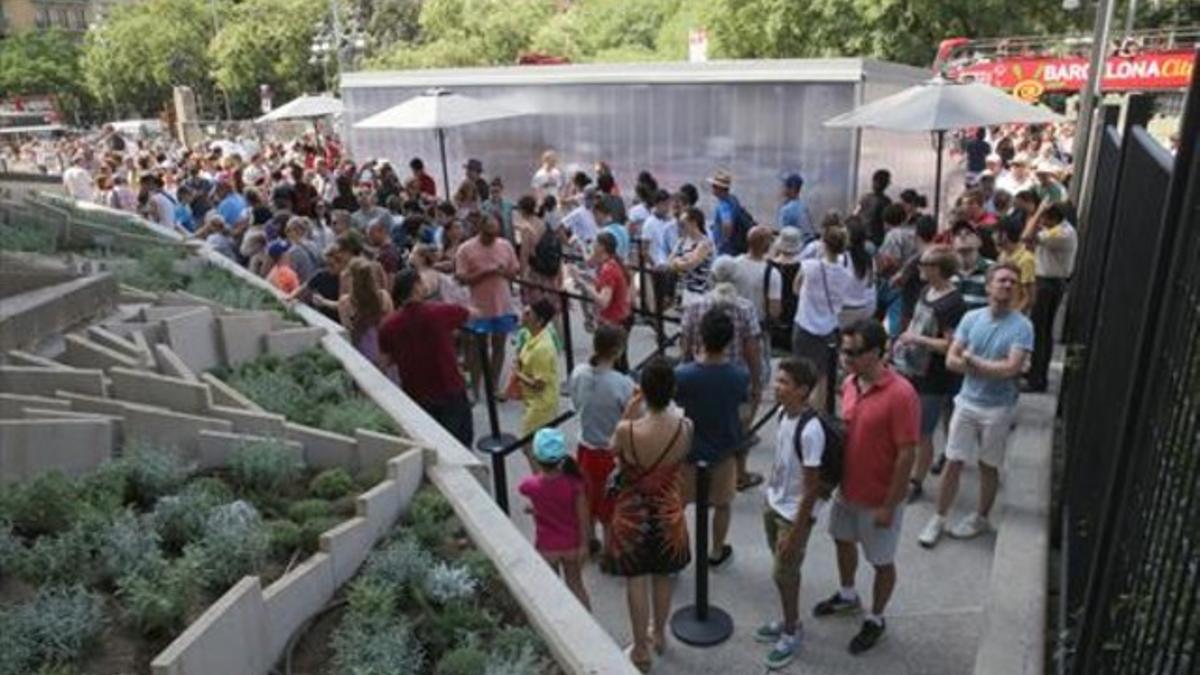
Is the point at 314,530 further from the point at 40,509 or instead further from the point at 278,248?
the point at 278,248

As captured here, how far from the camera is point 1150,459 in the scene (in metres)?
2.85

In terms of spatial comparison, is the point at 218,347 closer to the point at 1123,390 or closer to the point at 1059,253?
the point at 1123,390

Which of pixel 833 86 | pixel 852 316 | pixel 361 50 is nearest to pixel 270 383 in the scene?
pixel 852 316

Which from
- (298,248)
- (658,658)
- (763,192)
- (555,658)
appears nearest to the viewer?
(555,658)

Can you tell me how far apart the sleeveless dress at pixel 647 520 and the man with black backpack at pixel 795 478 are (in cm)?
53

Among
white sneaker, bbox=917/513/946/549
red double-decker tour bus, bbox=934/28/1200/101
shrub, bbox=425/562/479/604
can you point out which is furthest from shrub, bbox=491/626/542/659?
red double-decker tour bus, bbox=934/28/1200/101

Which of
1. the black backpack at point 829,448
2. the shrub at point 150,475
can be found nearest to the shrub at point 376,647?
the shrub at point 150,475

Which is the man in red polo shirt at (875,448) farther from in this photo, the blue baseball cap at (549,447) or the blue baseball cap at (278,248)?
the blue baseball cap at (278,248)

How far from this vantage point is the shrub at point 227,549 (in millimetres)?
4102

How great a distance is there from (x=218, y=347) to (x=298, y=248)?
2135mm

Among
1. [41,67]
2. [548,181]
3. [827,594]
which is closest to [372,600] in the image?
[827,594]

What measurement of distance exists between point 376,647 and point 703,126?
11.7 meters

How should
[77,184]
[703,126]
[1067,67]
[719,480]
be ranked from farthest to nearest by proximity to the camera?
[1067,67] < [77,184] < [703,126] < [719,480]

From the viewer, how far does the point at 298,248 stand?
9.07 meters
